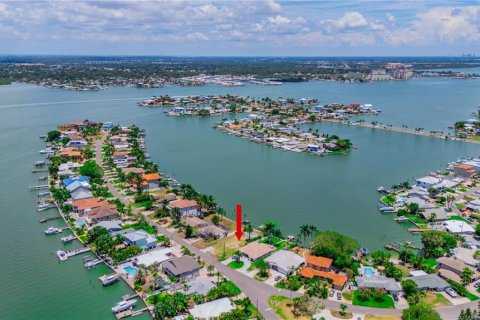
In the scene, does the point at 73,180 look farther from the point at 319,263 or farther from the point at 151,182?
the point at 319,263

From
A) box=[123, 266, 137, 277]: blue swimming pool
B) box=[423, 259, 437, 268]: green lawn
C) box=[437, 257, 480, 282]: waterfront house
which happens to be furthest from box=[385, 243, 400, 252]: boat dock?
box=[123, 266, 137, 277]: blue swimming pool

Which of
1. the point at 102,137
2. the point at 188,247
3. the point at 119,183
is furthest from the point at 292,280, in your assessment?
the point at 102,137

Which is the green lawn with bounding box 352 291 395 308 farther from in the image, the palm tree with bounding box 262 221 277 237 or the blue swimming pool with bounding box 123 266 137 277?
the blue swimming pool with bounding box 123 266 137 277

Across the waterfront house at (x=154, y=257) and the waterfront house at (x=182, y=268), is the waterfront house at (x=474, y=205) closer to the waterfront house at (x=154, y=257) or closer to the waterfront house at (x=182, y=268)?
the waterfront house at (x=182, y=268)

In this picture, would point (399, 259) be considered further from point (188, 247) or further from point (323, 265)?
point (188, 247)

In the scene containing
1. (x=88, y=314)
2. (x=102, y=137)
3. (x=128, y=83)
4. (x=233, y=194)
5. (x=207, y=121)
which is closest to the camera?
(x=88, y=314)
